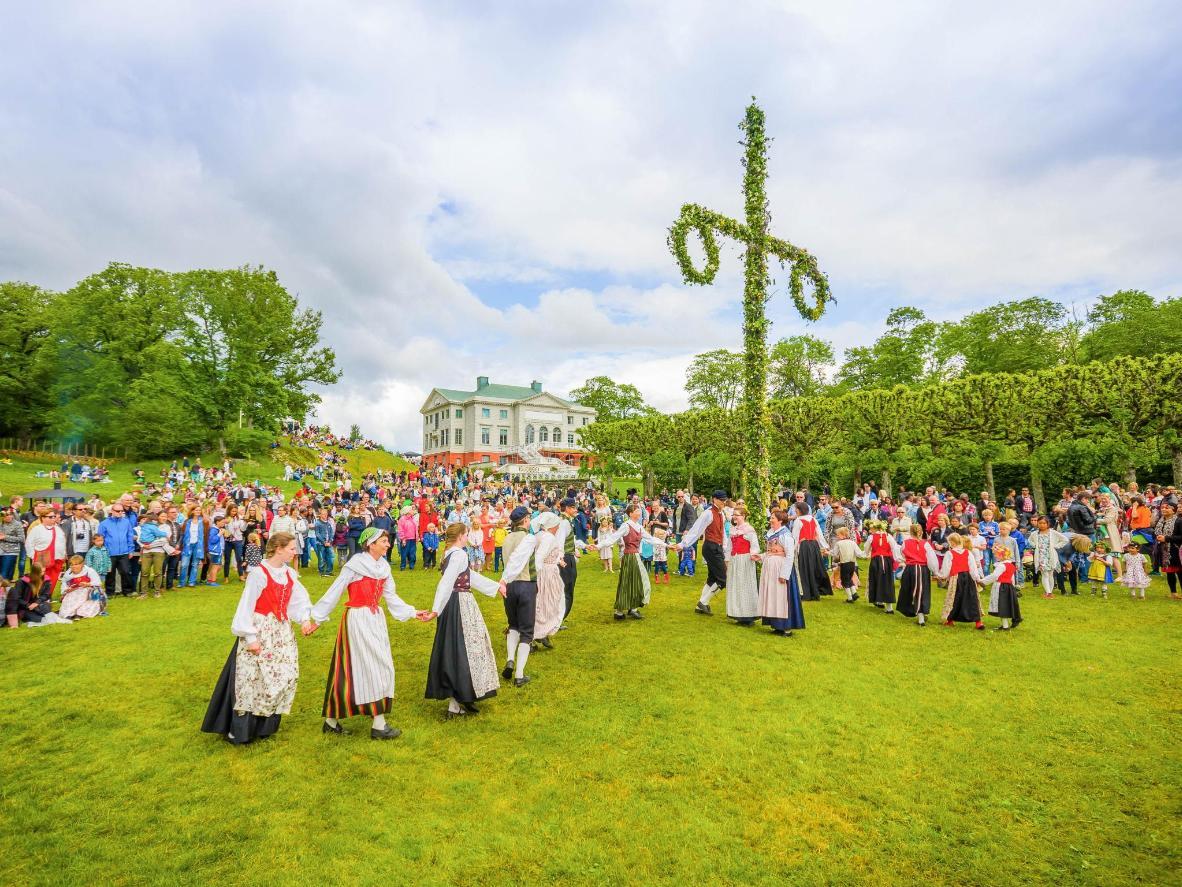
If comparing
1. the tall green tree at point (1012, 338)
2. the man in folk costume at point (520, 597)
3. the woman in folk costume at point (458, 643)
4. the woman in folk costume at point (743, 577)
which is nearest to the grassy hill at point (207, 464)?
the man in folk costume at point (520, 597)

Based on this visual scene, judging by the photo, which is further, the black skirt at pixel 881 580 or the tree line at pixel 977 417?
the tree line at pixel 977 417

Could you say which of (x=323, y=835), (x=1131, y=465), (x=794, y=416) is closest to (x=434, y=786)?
(x=323, y=835)

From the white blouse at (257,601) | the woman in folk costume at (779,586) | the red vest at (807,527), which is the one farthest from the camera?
the red vest at (807,527)

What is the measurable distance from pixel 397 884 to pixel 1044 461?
2887 centimetres

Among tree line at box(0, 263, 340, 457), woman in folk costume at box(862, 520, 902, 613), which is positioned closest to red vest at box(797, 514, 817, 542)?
woman in folk costume at box(862, 520, 902, 613)

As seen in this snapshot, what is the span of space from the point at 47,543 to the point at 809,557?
15.6 metres

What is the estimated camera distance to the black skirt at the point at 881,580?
39.1ft

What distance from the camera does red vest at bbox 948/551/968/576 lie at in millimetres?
10602

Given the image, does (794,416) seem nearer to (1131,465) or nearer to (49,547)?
(1131,465)

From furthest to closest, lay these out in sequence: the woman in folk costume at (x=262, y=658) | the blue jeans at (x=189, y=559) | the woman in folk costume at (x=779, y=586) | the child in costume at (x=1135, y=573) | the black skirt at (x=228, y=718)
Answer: the blue jeans at (x=189, y=559) → the child in costume at (x=1135, y=573) → the woman in folk costume at (x=779, y=586) → the black skirt at (x=228, y=718) → the woman in folk costume at (x=262, y=658)

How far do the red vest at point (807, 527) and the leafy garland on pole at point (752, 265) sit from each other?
133cm

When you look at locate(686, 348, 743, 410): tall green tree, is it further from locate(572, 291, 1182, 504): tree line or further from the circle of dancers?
the circle of dancers

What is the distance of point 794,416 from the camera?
34.0 metres

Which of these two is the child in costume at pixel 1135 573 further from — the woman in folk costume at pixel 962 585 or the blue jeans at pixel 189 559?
the blue jeans at pixel 189 559
